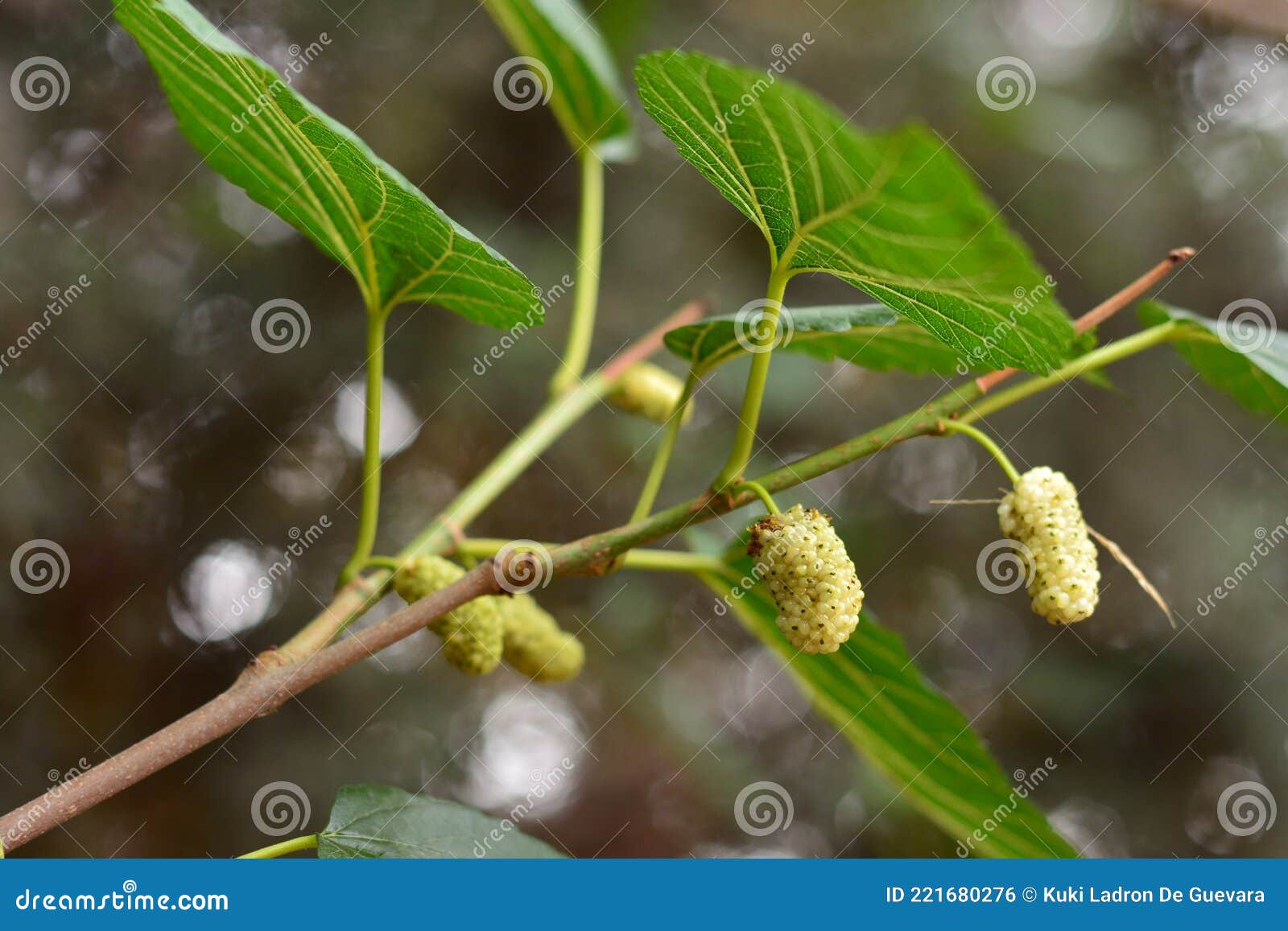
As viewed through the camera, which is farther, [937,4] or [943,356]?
[937,4]

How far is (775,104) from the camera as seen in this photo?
16.2 inches

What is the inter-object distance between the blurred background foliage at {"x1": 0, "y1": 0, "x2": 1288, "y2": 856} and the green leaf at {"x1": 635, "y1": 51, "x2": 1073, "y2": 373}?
875mm

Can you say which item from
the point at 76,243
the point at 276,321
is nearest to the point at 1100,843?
the point at 276,321

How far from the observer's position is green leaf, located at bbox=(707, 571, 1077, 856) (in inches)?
27.3

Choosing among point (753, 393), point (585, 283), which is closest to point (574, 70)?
point (585, 283)

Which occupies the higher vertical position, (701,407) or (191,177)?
(701,407)

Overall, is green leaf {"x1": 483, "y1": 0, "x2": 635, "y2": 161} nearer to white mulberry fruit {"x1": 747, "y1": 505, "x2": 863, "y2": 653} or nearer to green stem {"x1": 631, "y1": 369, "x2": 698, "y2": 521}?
green stem {"x1": 631, "y1": 369, "x2": 698, "y2": 521}

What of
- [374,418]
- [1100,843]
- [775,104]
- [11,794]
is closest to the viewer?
[775,104]

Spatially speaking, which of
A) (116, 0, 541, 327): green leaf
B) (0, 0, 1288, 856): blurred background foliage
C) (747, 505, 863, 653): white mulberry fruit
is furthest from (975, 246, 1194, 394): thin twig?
(0, 0, 1288, 856): blurred background foliage

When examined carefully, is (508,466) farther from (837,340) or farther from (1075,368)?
(1075,368)

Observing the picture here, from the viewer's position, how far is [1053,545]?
55cm

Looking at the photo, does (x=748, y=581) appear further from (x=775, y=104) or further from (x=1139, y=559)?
(x=1139, y=559)

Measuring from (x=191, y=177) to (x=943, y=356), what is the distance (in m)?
1.18

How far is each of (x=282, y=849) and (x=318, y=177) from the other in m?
0.36
